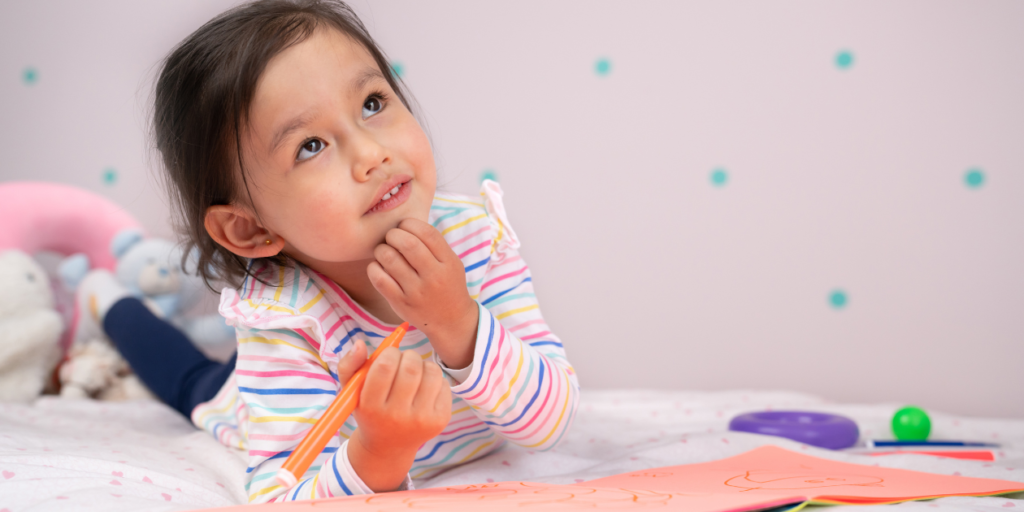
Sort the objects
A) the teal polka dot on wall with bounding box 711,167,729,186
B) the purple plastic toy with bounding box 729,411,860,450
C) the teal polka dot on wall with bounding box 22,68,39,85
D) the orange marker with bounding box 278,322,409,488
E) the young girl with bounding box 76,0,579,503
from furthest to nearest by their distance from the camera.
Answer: the teal polka dot on wall with bounding box 22,68,39,85 < the teal polka dot on wall with bounding box 711,167,729,186 < the purple plastic toy with bounding box 729,411,860,450 < the young girl with bounding box 76,0,579,503 < the orange marker with bounding box 278,322,409,488

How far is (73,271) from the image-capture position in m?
1.32

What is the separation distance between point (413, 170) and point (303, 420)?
26 cm

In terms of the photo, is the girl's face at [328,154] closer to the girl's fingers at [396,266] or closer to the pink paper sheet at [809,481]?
the girl's fingers at [396,266]

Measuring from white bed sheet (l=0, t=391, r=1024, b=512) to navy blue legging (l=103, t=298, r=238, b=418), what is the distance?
0.12 ft

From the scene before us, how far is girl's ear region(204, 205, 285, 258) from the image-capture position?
735mm

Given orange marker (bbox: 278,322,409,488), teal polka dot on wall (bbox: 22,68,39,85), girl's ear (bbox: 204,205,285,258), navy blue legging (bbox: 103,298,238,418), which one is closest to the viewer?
orange marker (bbox: 278,322,409,488)

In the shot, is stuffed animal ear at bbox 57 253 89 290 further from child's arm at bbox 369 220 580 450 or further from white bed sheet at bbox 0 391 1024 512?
child's arm at bbox 369 220 580 450

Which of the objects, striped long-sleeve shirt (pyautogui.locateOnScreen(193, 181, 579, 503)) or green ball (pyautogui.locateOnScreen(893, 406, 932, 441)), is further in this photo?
green ball (pyautogui.locateOnScreen(893, 406, 932, 441))

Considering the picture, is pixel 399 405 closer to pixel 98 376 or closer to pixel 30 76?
pixel 98 376

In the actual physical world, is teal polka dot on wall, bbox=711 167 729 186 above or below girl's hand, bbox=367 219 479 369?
above

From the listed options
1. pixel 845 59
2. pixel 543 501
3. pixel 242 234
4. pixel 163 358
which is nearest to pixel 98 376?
pixel 163 358

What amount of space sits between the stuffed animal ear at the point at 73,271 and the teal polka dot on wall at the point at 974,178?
162 cm

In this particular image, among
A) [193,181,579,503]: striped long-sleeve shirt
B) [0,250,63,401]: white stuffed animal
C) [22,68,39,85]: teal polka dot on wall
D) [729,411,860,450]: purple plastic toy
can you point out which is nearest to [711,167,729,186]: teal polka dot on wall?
[729,411,860,450]: purple plastic toy

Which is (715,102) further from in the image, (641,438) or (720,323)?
(641,438)
